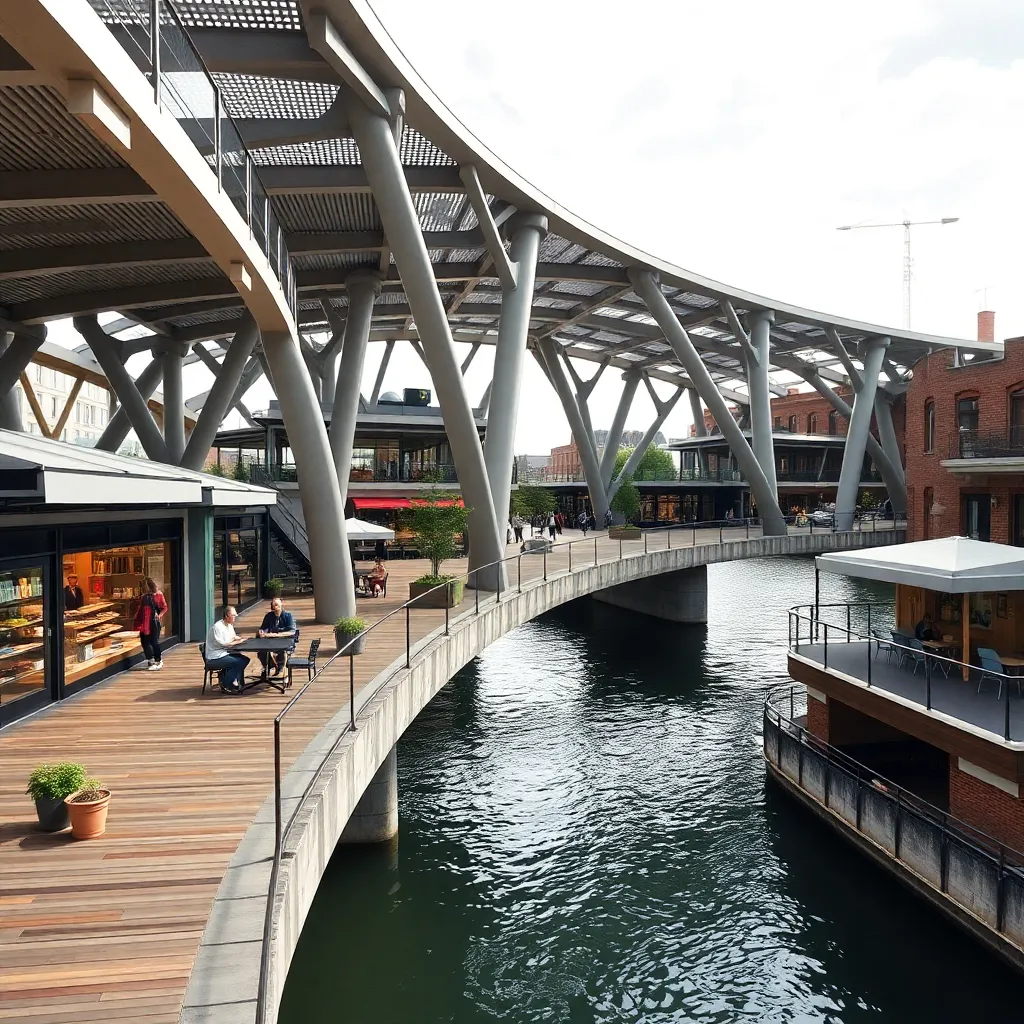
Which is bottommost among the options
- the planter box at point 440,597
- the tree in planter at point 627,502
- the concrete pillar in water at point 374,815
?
the concrete pillar in water at point 374,815

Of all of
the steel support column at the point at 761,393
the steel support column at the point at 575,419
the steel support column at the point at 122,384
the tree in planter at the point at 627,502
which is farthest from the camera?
the steel support column at the point at 575,419

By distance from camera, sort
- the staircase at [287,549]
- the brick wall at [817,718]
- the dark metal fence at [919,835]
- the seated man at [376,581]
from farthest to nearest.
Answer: the staircase at [287,549] < the seated man at [376,581] < the brick wall at [817,718] < the dark metal fence at [919,835]

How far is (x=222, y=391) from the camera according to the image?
25.9 meters

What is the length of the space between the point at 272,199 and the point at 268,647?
13.3 meters

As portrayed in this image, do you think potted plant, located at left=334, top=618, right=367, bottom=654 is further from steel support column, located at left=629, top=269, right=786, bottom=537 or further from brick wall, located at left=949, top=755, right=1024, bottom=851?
steel support column, located at left=629, top=269, right=786, bottom=537

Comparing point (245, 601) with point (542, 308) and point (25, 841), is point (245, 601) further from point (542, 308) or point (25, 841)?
point (542, 308)

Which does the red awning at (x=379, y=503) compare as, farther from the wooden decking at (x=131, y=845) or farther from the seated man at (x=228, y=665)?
the wooden decking at (x=131, y=845)

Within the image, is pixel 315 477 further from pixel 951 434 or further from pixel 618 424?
pixel 618 424

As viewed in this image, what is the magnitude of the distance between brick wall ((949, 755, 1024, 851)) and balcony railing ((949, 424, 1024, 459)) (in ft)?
64.6

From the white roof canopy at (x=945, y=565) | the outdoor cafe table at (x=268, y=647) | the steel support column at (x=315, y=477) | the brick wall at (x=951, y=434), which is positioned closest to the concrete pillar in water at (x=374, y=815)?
the outdoor cafe table at (x=268, y=647)

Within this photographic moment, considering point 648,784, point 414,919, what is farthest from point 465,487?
point 414,919

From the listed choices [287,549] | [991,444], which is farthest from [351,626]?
[991,444]

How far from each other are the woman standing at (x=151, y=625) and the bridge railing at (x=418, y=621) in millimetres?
2956

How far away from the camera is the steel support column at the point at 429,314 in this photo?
671 inches
